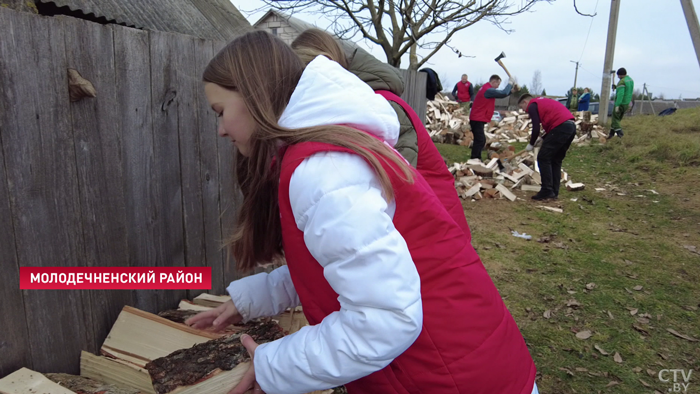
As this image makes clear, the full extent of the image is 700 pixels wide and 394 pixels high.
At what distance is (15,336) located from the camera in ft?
6.23

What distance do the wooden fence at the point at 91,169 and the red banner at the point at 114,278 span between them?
0.09 ft

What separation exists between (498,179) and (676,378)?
5.97 m

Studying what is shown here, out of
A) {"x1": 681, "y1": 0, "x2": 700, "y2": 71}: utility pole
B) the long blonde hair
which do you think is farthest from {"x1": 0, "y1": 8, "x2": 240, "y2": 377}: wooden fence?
{"x1": 681, "y1": 0, "x2": 700, "y2": 71}: utility pole

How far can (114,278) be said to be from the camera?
226cm

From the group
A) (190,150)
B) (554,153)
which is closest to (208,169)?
(190,150)

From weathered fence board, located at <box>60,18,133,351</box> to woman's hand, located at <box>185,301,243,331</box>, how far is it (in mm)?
705

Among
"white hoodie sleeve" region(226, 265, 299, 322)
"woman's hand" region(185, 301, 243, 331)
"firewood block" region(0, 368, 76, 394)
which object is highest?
"white hoodie sleeve" region(226, 265, 299, 322)

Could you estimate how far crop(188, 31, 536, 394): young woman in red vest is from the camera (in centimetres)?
108

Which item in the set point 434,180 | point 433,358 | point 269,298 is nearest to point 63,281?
point 269,298

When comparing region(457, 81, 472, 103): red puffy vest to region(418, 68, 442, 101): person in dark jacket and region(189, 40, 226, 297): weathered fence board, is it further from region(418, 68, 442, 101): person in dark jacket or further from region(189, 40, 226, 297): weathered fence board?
region(189, 40, 226, 297): weathered fence board

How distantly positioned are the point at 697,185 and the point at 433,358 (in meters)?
9.63

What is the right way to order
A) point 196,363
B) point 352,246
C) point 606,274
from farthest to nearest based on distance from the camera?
1. point 606,274
2. point 196,363
3. point 352,246

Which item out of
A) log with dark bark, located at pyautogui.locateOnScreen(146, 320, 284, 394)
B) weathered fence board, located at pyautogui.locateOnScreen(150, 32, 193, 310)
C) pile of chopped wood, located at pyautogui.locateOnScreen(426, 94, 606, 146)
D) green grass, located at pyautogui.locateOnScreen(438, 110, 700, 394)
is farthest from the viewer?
pile of chopped wood, located at pyautogui.locateOnScreen(426, 94, 606, 146)

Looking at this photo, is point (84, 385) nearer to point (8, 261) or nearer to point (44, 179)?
point (8, 261)
